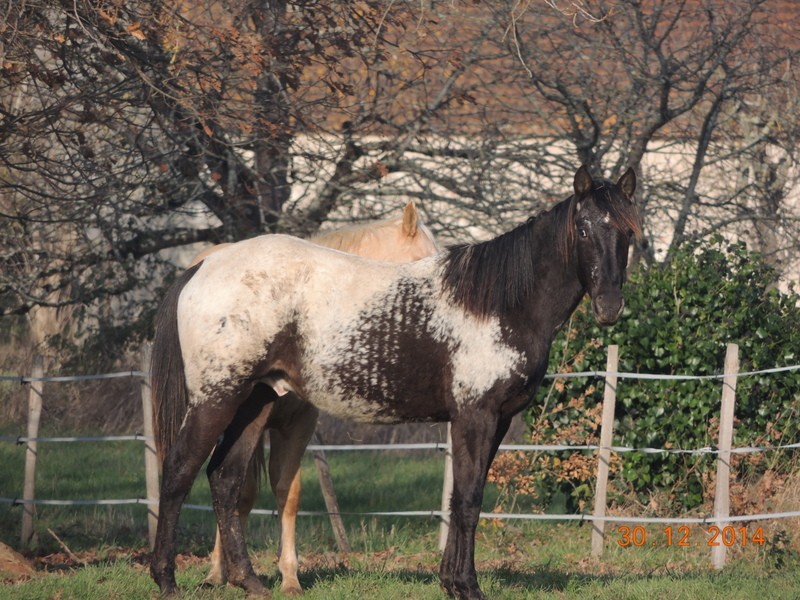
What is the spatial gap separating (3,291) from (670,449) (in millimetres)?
6905

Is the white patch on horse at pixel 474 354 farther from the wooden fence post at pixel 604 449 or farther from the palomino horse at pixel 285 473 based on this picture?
the wooden fence post at pixel 604 449

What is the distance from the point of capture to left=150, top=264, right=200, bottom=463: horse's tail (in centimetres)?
548

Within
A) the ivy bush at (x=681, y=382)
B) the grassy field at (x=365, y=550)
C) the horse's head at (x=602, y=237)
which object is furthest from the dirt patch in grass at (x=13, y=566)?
the horse's head at (x=602, y=237)

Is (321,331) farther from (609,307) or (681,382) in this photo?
(681,382)

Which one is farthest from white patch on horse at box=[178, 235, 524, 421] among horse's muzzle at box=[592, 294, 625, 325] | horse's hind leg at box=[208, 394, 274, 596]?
horse's muzzle at box=[592, 294, 625, 325]

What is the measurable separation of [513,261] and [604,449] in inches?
106

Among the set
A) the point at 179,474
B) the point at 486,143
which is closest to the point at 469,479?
the point at 179,474

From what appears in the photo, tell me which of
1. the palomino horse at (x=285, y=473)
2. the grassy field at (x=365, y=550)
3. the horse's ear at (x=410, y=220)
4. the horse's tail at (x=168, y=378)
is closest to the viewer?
the horse's tail at (x=168, y=378)

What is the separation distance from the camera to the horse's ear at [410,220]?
6680mm

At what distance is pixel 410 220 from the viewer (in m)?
6.71
